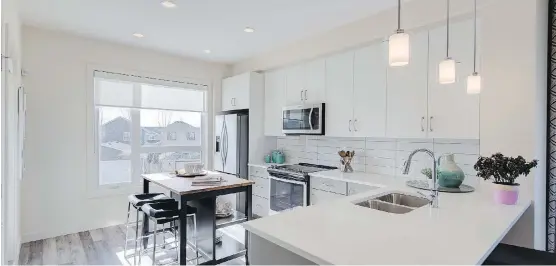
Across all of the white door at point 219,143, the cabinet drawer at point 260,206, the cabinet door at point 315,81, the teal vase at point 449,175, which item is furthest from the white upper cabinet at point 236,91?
the teal vase at point 449,175

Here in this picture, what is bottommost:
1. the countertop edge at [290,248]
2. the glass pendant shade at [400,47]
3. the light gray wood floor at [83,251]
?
the light gray wood floor at [83,251]

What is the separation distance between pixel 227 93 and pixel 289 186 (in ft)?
6.50

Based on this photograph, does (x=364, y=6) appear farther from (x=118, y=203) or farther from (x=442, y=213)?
(x=118, y=203)

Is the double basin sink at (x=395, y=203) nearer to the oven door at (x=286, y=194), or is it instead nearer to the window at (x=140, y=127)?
the oven door at (x=286, y=194)

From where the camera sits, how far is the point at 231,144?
4.39 meters

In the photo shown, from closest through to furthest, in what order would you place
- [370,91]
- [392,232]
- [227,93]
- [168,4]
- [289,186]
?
[392,232], [168,4], [370,91], [289,186], [227,93]

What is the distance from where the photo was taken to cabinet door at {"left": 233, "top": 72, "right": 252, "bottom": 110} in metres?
4.32

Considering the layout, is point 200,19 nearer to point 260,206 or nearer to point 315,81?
point 315,81

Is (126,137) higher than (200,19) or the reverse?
the reverse

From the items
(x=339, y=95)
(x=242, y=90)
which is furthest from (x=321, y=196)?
(x=242, y=90)

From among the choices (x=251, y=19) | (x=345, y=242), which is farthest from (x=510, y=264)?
(x=251, y=19)

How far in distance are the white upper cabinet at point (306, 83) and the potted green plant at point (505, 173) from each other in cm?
204

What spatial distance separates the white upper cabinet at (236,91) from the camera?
4332 millimetres

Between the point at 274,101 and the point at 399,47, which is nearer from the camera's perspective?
the point at 399,47
